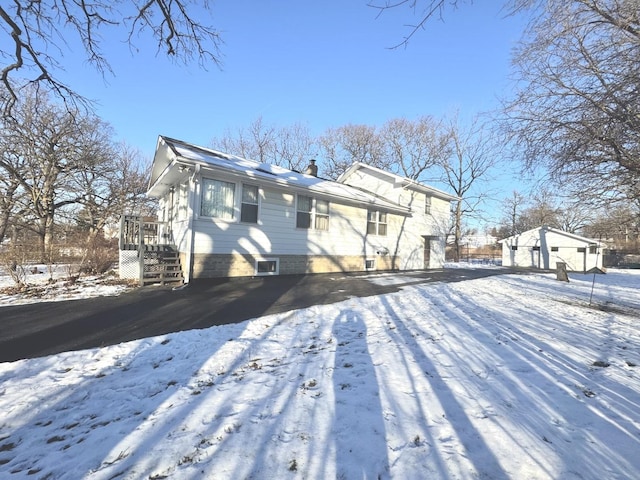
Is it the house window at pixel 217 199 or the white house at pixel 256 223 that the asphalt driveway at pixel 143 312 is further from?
the house window at pixel 217 199

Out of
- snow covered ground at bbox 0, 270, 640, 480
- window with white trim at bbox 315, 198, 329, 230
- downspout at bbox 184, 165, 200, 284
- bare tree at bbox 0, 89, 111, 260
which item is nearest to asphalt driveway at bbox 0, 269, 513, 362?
downspout at bbox 184, 165, 200, 284

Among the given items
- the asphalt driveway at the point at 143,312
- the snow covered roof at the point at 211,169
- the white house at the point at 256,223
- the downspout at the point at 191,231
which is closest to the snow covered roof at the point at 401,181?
the white house at the point at 256,223

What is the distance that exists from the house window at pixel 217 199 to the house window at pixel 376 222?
716 cm

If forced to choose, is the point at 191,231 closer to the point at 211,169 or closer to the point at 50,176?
the point at 211,169

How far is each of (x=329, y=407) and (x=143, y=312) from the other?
464 centimetres

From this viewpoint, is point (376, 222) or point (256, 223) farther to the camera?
point (376, 222)

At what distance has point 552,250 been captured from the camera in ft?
91.4

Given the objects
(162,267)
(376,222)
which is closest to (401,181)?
(376,222)

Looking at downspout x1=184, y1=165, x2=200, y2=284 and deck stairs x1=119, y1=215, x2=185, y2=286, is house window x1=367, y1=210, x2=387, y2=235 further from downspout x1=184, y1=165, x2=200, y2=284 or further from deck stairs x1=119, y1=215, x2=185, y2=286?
deck stairs x1=119, y1=215, x2=185, y2=286

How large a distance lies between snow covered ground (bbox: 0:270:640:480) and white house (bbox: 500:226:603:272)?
94.1 ft

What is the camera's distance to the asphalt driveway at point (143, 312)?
163 inches

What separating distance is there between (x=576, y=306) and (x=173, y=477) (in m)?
8.99

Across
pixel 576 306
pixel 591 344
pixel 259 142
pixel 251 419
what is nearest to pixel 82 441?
pixel 251 419

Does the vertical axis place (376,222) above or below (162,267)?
above
